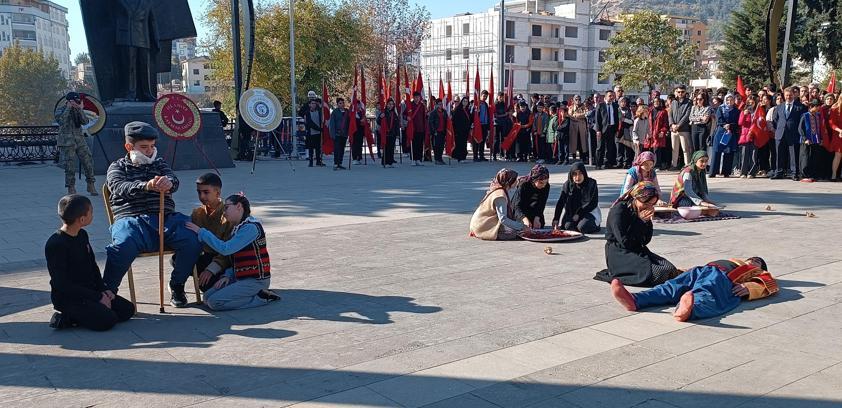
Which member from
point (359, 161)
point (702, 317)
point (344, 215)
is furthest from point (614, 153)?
point (702, 317)

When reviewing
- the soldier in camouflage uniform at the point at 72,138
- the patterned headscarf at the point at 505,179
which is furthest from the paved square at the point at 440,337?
the soldier in camouflage uniform at the point at 72,138

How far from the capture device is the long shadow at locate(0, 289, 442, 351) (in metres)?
5.07

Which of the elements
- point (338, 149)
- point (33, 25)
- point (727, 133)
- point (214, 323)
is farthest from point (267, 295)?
point (33, 25)

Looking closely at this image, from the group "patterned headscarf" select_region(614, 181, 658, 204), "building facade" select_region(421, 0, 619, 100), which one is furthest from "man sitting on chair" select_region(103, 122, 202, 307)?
"building facade" select_region(421, 0, 619, 100)

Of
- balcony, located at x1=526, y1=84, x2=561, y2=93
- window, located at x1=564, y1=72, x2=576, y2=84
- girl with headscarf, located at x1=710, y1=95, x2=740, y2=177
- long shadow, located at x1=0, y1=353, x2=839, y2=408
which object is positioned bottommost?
long shadow, located at x1=0, y1=353, x2=839, y2=408

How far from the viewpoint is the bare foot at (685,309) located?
213 inches

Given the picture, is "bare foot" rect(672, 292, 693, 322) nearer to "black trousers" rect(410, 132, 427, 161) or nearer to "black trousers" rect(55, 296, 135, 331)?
"black trousers" rect(55, 296, 135, 331)

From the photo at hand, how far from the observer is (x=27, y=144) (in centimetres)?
2028

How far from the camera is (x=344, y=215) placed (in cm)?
1076

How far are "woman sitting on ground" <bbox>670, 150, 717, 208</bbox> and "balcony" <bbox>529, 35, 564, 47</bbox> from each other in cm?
6424

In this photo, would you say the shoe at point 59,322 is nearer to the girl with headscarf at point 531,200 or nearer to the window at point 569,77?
the girl with headscarf at point 531,200

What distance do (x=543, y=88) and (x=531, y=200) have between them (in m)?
68.3

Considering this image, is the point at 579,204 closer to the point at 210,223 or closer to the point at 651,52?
the point at 210,223

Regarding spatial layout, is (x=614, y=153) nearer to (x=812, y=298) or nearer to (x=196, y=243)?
(x=812, y=298)
